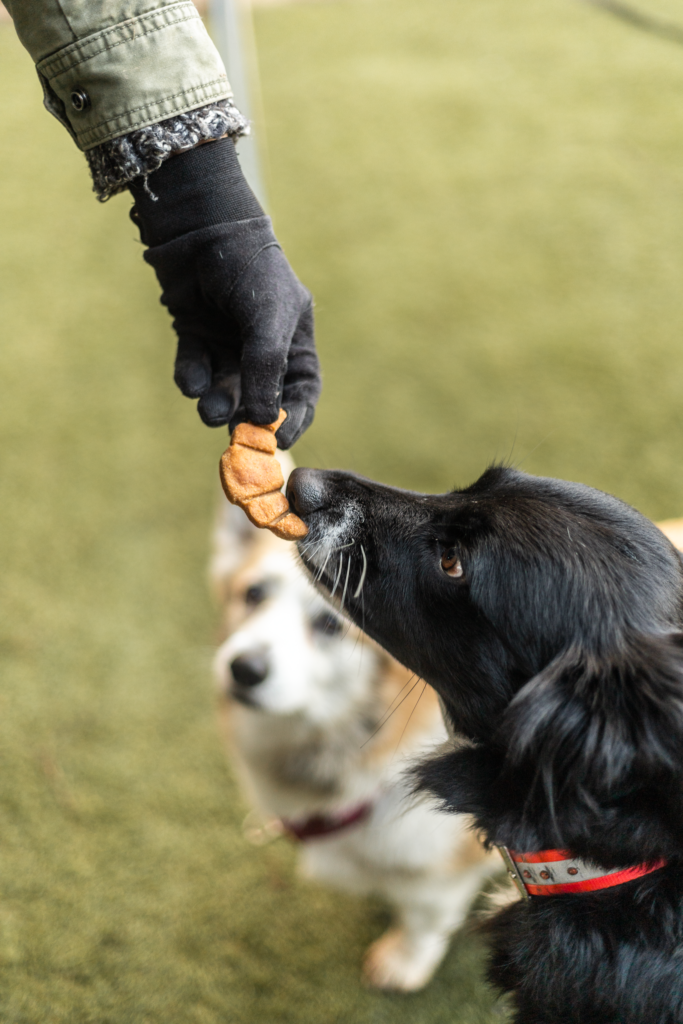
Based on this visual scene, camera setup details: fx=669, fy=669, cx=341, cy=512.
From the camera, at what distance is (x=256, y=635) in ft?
5.66

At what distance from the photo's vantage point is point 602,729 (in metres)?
0.89

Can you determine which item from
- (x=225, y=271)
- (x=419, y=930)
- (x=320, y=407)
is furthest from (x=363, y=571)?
(x=320, y=407)

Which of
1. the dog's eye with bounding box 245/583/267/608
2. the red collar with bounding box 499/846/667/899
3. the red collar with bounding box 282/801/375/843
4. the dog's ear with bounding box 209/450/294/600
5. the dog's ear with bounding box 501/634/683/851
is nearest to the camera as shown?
the dog's ear with bounding box 501/634/683/851

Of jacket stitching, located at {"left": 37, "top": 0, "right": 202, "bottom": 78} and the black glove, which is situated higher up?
jacket stitching, located at {"left": 37, "top": 0, "right": 202, "bottom": 78}

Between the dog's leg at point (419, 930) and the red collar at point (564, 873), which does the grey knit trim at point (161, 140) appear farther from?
the dog's leg at point (419, 930)

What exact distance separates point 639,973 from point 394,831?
791 mm

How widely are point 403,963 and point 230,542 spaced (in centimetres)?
129

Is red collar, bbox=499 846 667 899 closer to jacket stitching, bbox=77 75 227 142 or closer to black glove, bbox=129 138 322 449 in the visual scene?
black glove, bbox=129 138 322 449

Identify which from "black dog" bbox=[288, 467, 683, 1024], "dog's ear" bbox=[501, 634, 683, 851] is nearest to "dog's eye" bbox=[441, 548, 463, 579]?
"black dog" bbox=[288, 467, 683, 1024]

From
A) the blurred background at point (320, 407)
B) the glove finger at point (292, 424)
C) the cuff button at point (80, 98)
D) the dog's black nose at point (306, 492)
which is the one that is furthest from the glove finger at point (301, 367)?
the blurred background at point (320, 407)

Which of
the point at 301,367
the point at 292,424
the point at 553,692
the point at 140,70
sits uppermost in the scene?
the point at 140,70

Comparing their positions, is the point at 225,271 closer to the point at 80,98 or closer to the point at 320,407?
the point at 80,98

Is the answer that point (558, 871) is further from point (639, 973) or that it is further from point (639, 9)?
point (639, 9)

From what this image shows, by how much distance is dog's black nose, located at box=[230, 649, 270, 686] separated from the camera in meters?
1.64
